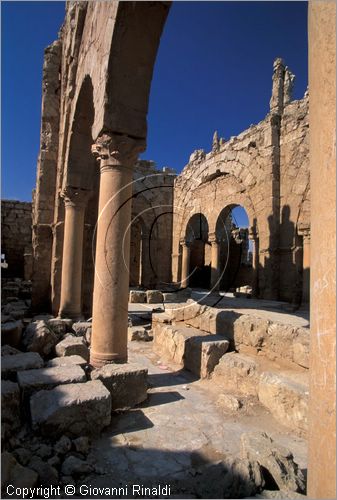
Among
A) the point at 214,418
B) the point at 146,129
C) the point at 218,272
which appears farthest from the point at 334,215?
the point at 218,272

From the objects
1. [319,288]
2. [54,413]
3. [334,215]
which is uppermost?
[334,215]

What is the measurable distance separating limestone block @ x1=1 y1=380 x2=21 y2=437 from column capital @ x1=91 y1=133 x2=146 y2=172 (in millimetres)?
3209

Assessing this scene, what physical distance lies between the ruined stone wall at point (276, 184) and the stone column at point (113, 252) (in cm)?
800

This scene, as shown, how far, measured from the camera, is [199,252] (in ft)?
78.8

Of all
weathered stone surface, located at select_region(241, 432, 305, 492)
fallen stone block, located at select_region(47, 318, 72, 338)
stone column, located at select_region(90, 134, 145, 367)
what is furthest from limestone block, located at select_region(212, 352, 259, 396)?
fallen stone block, located at select_region(47, 318, 72, 338)

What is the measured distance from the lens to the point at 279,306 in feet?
31.8

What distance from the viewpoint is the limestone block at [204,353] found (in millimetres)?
5113

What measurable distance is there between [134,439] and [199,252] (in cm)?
Answer: 2109

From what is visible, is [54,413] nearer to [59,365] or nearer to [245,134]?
[59,365]

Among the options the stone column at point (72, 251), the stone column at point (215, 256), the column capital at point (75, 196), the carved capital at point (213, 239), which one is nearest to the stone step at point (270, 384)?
the stone column at point (72, 251)

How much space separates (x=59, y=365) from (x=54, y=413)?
1216 mm

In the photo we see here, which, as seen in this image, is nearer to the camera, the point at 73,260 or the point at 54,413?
the point at 54,413

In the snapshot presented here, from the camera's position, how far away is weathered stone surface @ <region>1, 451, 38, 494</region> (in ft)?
7.14

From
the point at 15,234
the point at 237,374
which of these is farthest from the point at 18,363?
the point at 15,234
